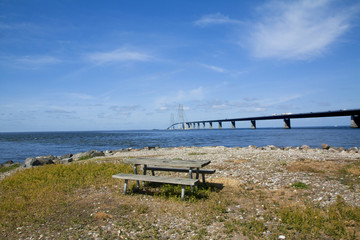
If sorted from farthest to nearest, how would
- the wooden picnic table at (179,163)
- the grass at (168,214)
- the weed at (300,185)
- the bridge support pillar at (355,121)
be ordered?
the bridge support pillar at (355,121)
the weed at (300,185)
the wooden picnic table at (179,163)
the grass at (168,214)

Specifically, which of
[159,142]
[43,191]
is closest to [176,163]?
[43,191]

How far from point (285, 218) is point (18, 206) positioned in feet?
26.5

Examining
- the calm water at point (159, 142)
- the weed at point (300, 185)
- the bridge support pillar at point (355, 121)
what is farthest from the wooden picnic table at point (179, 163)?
the bridge support pillar at point (355, 121)

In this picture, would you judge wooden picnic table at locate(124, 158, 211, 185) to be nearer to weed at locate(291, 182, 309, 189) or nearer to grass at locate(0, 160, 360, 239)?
grass at locate(0, 160, 360, 239)

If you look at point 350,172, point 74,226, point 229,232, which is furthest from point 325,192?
point 74,226

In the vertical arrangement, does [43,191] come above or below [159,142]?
above

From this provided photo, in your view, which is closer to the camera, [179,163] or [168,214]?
[168,214]

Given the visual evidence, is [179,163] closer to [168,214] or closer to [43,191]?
[168,214]

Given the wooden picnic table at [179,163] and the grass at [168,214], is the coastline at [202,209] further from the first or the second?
the wooden picnic table at [179,163]

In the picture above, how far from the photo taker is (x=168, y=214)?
6.77 m

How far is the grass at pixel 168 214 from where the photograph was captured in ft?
18.2

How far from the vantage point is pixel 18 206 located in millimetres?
7477

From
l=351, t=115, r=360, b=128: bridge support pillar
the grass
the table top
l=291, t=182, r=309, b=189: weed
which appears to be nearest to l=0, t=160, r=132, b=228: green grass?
the grass

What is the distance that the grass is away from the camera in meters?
5.55
